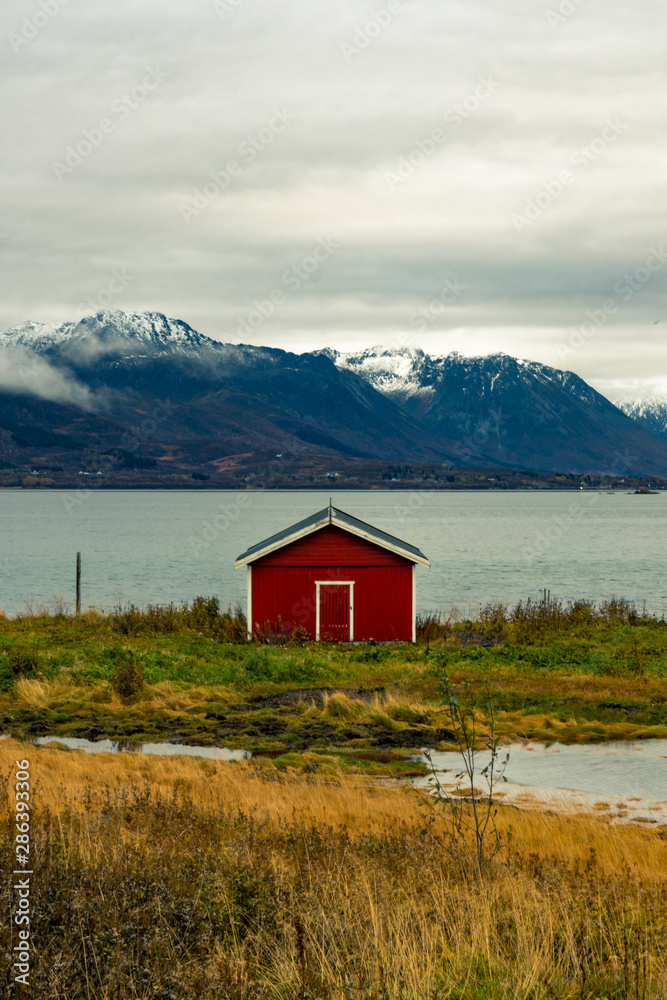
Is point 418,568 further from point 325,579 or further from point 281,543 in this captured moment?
point 281,543

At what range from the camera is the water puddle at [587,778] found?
1294 centimetres

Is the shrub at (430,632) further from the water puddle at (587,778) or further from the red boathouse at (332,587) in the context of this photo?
the water puddle at (587,778)

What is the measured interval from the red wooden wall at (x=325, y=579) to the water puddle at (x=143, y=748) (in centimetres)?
1347

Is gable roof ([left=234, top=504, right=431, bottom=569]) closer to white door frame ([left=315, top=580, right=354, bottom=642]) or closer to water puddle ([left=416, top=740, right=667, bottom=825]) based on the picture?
white door frame ([left=315, top=580, right=354, bottom=642])

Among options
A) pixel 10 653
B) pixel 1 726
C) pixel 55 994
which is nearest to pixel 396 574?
pixel 10 653

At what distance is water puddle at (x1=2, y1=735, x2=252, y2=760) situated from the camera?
52.6 ft

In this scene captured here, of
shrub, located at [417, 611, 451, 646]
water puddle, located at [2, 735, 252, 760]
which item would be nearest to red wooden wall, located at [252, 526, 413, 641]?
shrub, located at [417, 611, 451, 646]

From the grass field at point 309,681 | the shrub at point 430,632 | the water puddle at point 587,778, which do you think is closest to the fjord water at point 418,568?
the shrub at point 430,632

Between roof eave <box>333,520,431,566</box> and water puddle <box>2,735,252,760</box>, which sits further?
roof eave <box>333,520,431,566</box>

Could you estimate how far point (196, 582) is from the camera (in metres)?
59.6

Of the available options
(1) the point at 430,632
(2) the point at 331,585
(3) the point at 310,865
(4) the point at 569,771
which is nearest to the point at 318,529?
(2) the point at 331,585

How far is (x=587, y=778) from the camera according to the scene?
14852mm

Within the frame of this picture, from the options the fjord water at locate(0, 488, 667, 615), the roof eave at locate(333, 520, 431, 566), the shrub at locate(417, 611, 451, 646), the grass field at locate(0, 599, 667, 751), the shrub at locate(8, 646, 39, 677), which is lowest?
the fjord water at locate(0, 488, 667, 615)

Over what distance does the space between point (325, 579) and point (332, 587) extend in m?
0.37
